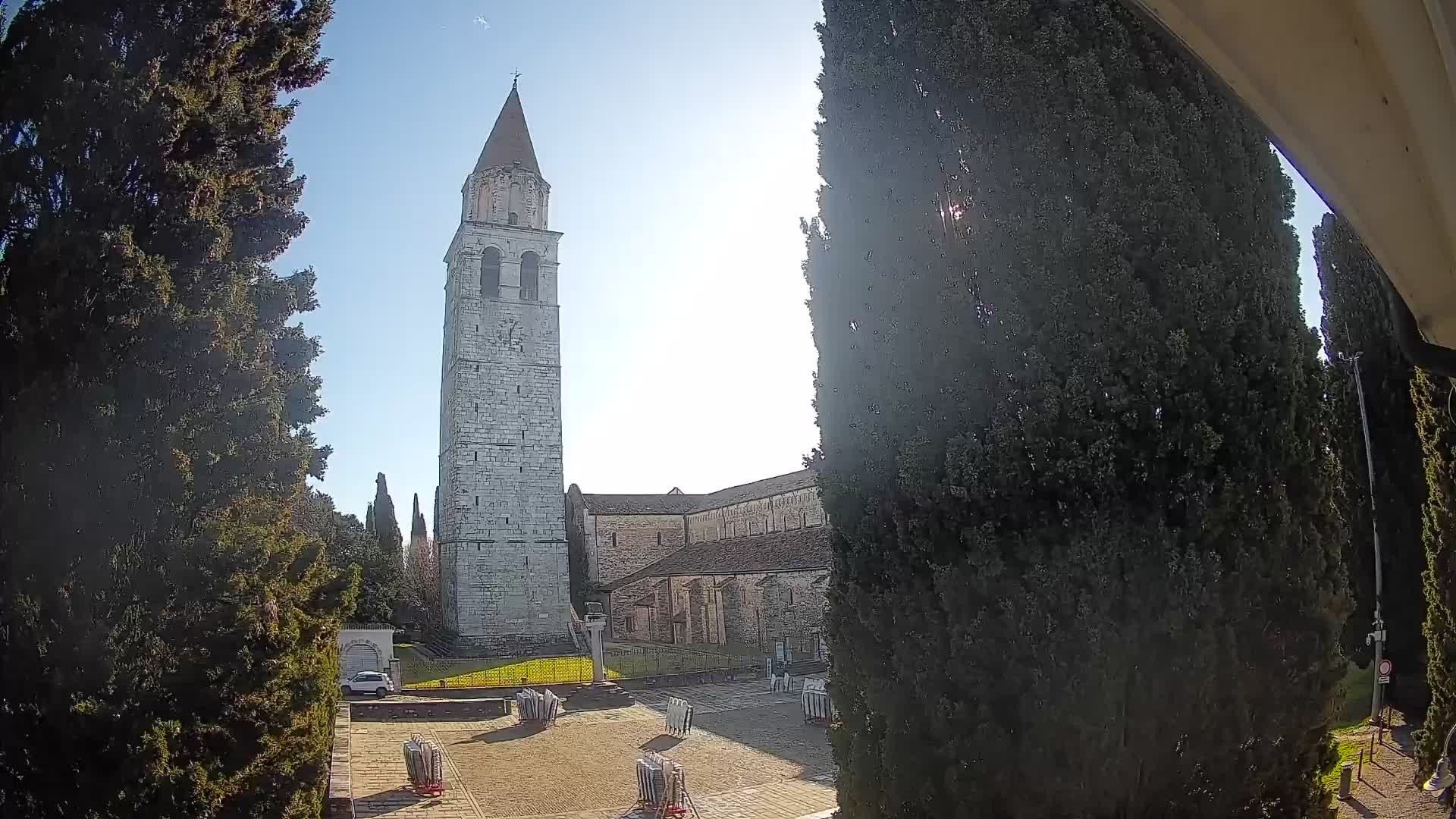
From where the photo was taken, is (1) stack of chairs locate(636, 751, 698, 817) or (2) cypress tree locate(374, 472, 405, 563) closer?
(1) stack of chairs locate(636, 751, 698, 817)

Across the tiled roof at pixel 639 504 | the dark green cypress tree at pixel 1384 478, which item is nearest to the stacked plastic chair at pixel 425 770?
the dark green cypress tree at pixel 1384 478

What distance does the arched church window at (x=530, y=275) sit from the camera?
1491 inches

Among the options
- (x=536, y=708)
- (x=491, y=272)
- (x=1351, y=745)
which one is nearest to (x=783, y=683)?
(x=536, y=708)

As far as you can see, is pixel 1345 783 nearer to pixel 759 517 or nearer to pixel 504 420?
pixel 504 420

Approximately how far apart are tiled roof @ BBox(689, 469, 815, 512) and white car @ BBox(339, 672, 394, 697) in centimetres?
1853

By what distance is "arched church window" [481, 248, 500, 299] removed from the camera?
3716 centimetres

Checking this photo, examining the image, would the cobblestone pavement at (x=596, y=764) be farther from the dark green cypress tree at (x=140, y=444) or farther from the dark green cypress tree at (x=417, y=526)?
the dark green cypress tree at (x=417, y=526)

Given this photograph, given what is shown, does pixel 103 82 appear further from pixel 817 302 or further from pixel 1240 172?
pixel 1240 172

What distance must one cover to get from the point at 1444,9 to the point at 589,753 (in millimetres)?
16838

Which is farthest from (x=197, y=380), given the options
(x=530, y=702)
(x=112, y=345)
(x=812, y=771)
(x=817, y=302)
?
(x=530, y=702)

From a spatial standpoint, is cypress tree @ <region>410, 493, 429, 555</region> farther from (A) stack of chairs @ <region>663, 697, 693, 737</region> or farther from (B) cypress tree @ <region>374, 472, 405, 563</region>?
(A) stack of chairs @ <region>663, 697, 693, 737</region>

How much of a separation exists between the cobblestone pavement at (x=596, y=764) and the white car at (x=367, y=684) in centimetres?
392

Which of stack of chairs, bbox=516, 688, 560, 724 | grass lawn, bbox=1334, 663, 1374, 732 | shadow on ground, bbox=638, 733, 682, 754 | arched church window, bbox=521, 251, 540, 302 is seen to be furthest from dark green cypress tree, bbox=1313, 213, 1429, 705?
arched church window, bbox=521, 251, 540, 302

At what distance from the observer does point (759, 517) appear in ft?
137
